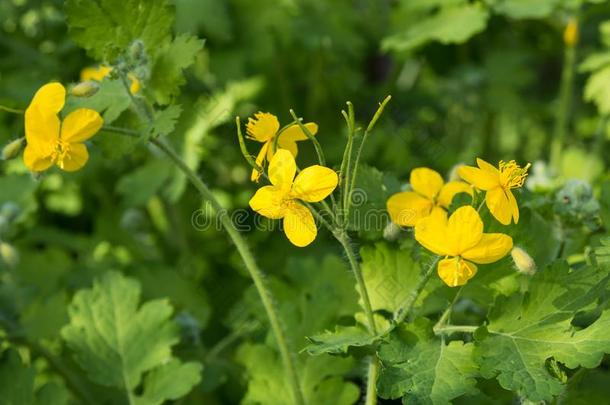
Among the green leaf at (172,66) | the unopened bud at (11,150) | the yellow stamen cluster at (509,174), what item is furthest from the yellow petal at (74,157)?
the yellow stamen cluster at (509,174)

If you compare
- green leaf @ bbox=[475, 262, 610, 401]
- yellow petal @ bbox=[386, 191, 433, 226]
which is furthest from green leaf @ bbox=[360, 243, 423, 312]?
green leaf @ bbox=[475, 262, 610, 401]

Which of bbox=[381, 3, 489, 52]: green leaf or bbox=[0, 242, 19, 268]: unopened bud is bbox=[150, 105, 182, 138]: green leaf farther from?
bbox=[381, 3, 489, 52]: green leaf

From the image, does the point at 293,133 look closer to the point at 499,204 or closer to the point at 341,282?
the point at 499,204

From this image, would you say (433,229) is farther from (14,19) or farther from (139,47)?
(14,19)

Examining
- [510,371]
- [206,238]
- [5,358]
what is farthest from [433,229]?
[206,238]

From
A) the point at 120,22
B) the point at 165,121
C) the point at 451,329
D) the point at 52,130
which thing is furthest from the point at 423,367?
the point at 120,22

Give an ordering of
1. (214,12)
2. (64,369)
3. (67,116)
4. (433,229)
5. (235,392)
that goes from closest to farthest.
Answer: (433,229), (67,116), (64,369), (235,392), (214,12)
